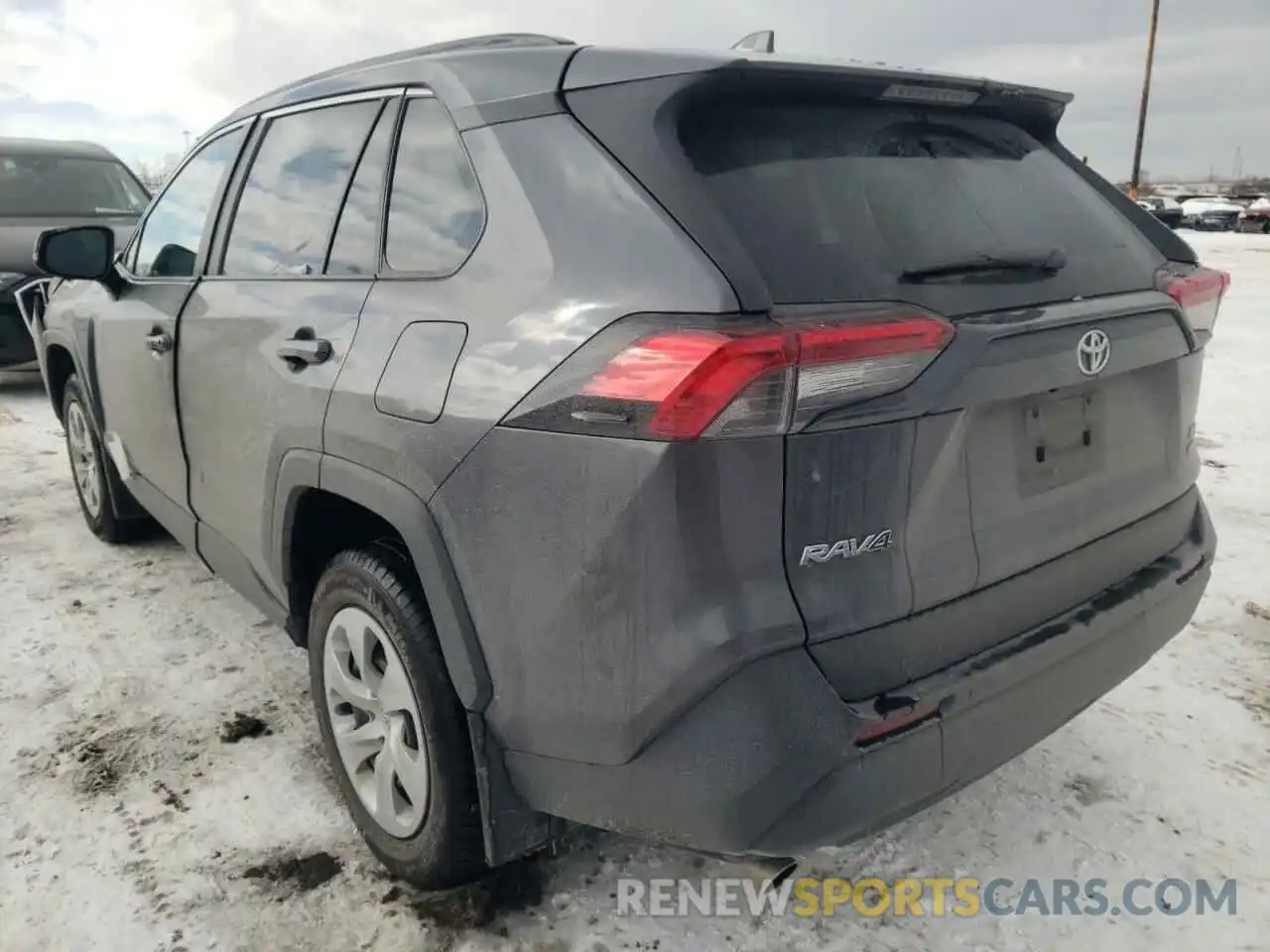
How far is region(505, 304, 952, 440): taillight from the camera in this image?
1.51 m

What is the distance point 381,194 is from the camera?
228 centimetres

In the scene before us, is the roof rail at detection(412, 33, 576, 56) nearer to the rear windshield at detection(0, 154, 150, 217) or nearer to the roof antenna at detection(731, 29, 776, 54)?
the roof antenna at detection(731, 29, 776, 54)

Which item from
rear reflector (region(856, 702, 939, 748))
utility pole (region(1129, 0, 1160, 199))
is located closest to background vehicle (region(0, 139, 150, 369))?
rear reflector (region(856, 702, 939, 748))

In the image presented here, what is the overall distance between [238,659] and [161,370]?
40.5 inches

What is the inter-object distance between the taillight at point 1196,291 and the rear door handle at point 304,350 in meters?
1.91

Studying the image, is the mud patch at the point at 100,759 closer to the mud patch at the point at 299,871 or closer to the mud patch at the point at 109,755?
the mud patch at the point at 109,755

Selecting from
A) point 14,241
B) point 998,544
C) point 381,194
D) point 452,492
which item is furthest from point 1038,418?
point 14,241

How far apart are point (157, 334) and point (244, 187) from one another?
0.61 meters

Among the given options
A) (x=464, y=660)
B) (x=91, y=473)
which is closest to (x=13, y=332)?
(x=91, y=473)

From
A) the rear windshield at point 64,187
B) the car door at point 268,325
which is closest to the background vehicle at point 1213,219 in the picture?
the rear windshield at point 64,187

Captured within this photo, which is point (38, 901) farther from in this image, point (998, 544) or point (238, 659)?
point (998, 544)

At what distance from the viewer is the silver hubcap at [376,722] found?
2.11 meters

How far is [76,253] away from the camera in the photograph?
3.47 meters

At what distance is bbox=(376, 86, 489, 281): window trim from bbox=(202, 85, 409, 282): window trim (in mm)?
15
